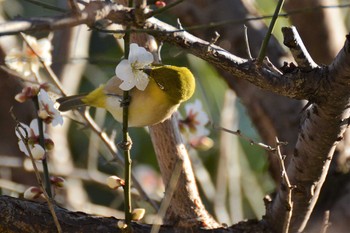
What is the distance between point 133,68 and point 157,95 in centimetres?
32

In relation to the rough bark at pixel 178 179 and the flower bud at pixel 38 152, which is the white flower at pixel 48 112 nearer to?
the flower bud at pixel 38 152

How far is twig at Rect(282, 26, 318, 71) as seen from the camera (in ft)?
4.67

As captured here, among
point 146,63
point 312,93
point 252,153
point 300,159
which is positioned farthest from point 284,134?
point 252,153

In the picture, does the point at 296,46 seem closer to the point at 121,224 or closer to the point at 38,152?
the point at 121,224

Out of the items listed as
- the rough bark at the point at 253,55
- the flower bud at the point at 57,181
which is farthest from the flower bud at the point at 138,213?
the rough bark at the point at 253,55

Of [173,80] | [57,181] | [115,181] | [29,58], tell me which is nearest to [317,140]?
[173,80]

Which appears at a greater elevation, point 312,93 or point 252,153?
point 252,153

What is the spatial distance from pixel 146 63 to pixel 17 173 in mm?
2250

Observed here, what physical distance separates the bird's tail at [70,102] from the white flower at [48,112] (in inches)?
7.1

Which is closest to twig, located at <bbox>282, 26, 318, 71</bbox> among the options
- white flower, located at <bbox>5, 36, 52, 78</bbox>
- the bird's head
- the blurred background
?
the blurred background

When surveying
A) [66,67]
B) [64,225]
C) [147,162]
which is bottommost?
[64,225]

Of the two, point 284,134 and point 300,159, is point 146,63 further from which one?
point 284,134

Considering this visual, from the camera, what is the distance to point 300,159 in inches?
66.8

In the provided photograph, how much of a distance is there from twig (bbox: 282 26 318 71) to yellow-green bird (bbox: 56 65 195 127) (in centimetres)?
34
